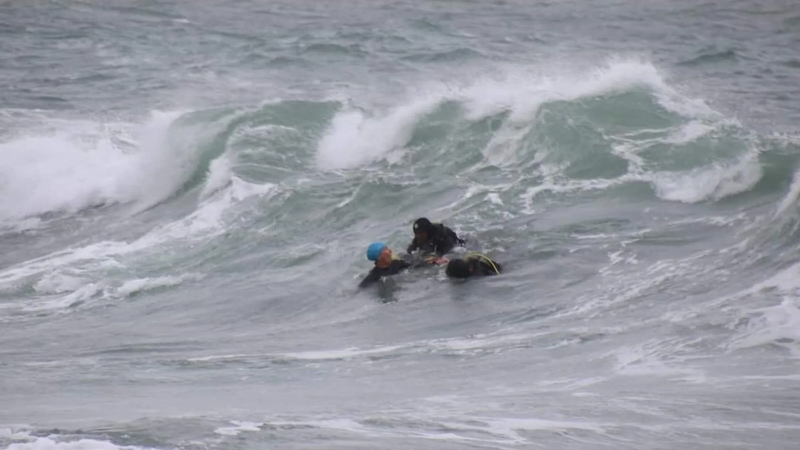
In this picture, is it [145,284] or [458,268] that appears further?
[145,284]

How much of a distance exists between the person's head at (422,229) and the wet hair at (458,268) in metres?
0.71

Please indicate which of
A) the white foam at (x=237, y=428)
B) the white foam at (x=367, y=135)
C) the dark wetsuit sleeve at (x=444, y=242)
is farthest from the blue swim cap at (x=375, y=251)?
the white foam at (x=237, y=428)

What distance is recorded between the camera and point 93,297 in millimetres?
13664

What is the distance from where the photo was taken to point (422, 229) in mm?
13594

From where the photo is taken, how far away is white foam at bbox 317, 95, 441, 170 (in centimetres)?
1925

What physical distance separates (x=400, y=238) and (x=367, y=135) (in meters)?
5.01

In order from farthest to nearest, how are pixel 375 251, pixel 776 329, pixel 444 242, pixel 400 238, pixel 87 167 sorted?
pixel 87 167, pixel 400 238, pixel 444 242, pixel 375 251, pixel 776 329

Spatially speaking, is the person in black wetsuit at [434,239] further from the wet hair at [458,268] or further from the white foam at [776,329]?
the white foam at [776,329]

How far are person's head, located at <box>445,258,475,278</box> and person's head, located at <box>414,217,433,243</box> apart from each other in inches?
27.5

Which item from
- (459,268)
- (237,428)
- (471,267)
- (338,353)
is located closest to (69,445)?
(237,428)

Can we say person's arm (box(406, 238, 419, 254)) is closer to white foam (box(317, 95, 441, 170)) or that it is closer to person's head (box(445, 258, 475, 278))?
person's head (box(445, 258, 475, 278))

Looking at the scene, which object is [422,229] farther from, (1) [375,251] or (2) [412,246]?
(1) [375,251]

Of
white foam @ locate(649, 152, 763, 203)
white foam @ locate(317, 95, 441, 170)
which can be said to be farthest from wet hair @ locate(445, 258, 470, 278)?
white foam @ locate(317, 95, 441, 170)

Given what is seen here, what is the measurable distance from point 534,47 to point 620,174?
11892 mm
